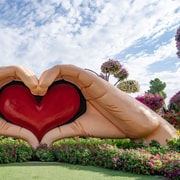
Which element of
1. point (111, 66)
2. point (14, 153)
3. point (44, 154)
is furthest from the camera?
point (111, 66)

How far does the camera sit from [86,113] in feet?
27.9

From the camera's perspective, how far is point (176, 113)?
11.0 metres

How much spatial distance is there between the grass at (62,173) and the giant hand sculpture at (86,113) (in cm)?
229

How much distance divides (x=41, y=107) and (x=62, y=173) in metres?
3.37

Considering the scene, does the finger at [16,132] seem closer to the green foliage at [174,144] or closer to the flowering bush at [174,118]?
the green foliage at [174,144]

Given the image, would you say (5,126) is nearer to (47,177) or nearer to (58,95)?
(58,95)

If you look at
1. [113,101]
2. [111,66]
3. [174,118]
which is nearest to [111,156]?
[113,101]

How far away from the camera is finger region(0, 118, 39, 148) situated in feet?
26.7

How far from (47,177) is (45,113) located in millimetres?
3573

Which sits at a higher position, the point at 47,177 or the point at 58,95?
the point at 58,95

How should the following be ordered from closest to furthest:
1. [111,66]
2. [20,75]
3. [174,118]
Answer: [20,75], [174,118], [111,66]

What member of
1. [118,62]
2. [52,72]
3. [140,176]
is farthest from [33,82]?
[118,62]

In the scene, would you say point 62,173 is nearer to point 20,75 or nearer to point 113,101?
point 113,101

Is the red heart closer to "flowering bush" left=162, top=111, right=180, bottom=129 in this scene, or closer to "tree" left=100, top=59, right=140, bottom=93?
"flowering bush" left=162, top=111, right=180, bottom=129
